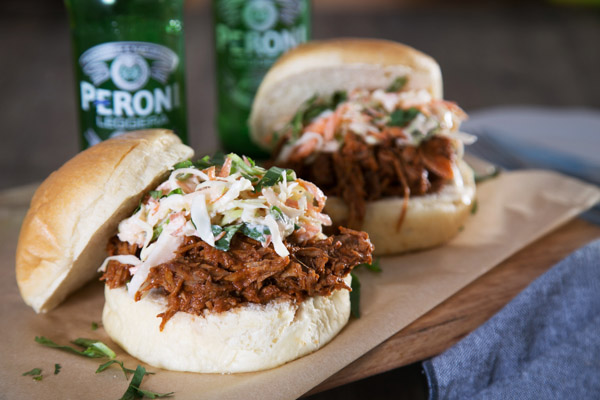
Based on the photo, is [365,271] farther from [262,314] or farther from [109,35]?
[109,35]

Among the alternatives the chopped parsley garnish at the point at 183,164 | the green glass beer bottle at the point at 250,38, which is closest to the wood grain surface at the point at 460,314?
the chopped parsley garnish at the point at 183,164

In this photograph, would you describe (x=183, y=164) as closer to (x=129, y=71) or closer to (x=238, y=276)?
(x=238, y=276)

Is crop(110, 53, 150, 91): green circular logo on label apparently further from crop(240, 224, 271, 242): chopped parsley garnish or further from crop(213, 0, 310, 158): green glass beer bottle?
crop(240, 224, 271, 242): chopped parsley garnish

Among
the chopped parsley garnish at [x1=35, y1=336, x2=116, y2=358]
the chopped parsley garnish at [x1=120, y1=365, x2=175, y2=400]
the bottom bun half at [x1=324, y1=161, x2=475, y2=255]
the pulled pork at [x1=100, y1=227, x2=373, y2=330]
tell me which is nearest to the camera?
the chopped parsley garnish at [x1=120, y1=365, x2=175, y2=400]

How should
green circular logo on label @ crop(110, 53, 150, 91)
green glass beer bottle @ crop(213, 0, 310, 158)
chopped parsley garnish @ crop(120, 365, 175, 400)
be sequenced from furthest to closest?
green glass beer bottle @ crop(213, 0, 310, 158) → green circular logo on label @ crop(110, 53, 150, 91) → chopped parsley garnish @ crop(120, 365, 175, 400)

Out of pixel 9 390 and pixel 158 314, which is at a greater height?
pixel 158 314

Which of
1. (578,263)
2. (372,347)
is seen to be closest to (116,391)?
(372,347)

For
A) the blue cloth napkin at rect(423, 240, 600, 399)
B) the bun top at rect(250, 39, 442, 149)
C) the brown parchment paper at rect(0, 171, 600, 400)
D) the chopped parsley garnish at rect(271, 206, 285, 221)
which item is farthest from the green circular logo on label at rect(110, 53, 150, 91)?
the blue cloth napkin at rect(423, 240, 600, 399)
